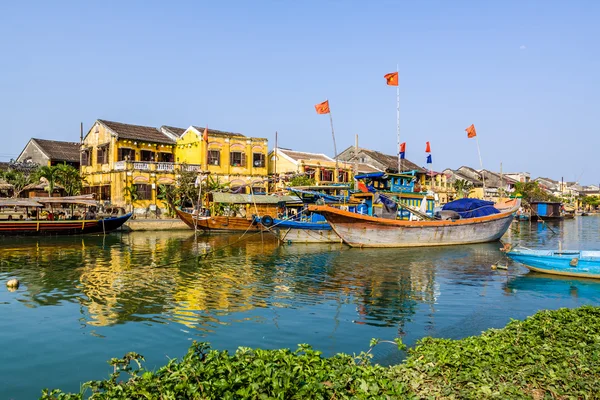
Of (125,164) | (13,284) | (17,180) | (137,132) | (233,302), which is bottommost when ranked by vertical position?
(233,302)

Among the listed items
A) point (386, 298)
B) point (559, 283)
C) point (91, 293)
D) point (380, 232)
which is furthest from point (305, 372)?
point (380, 232)

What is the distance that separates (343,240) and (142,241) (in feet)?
42.9

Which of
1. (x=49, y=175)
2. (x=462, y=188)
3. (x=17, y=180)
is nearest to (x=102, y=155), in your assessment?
(x=49, y=175)

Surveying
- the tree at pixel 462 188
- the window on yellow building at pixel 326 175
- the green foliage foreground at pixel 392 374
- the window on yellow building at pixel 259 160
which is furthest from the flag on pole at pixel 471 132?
the tree at pixel 462 188

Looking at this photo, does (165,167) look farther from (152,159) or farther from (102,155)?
(102,155)

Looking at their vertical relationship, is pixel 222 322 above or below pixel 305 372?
below

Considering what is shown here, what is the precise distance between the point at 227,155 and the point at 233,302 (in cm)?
3165

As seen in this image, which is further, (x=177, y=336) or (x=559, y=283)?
(x=559, y=283)

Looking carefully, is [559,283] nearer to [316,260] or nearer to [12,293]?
[316,260]

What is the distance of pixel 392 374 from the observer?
5664mm

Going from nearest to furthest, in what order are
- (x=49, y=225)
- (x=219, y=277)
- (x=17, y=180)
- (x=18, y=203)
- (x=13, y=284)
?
(x=13, y=284) → (x=219, y=277) → (x=18, y=203) → (x=49, y=225) → (x=17, y=180)

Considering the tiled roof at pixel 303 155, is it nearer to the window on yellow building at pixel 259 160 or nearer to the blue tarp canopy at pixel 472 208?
the window on yellow building at pixel 259 160

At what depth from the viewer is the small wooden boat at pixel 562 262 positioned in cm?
1655

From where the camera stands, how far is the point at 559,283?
16.6 meters
